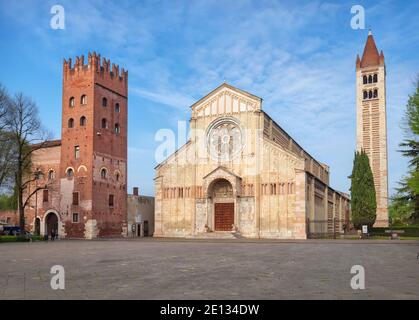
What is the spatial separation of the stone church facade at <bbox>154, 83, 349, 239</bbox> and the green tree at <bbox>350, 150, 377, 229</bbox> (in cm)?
710

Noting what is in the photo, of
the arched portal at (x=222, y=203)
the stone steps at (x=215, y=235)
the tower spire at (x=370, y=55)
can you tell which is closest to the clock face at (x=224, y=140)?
the arched portal at (x=222, y=203)

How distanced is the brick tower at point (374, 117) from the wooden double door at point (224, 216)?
112 ft

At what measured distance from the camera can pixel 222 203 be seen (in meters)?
47.8

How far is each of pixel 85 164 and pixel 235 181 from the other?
673 inches

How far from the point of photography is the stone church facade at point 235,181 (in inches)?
1736

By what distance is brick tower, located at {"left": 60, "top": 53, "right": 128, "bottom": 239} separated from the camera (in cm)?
4803

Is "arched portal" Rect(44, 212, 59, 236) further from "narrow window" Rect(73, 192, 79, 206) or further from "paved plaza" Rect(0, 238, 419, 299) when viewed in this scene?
"paved plaza" Rect(0, 238, 419, 299)

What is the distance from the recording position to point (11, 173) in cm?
4134

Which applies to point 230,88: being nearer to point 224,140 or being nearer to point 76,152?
point 224,140

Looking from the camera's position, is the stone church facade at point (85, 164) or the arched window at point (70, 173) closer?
the stone church facade at point (85, 164)

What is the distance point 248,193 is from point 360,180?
19.9m

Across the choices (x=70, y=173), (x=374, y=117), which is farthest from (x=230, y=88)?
(x=374, y=117)

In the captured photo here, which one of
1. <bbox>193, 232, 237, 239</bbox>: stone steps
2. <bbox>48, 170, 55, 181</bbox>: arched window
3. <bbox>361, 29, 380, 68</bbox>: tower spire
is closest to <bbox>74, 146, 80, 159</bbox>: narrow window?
<bbox>48, 170, 55, 181</bbox>: arched window

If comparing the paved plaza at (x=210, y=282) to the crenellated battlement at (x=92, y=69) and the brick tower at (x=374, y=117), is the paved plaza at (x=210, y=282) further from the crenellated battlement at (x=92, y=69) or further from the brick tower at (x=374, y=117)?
the brick tower at (x=374, y=117)
